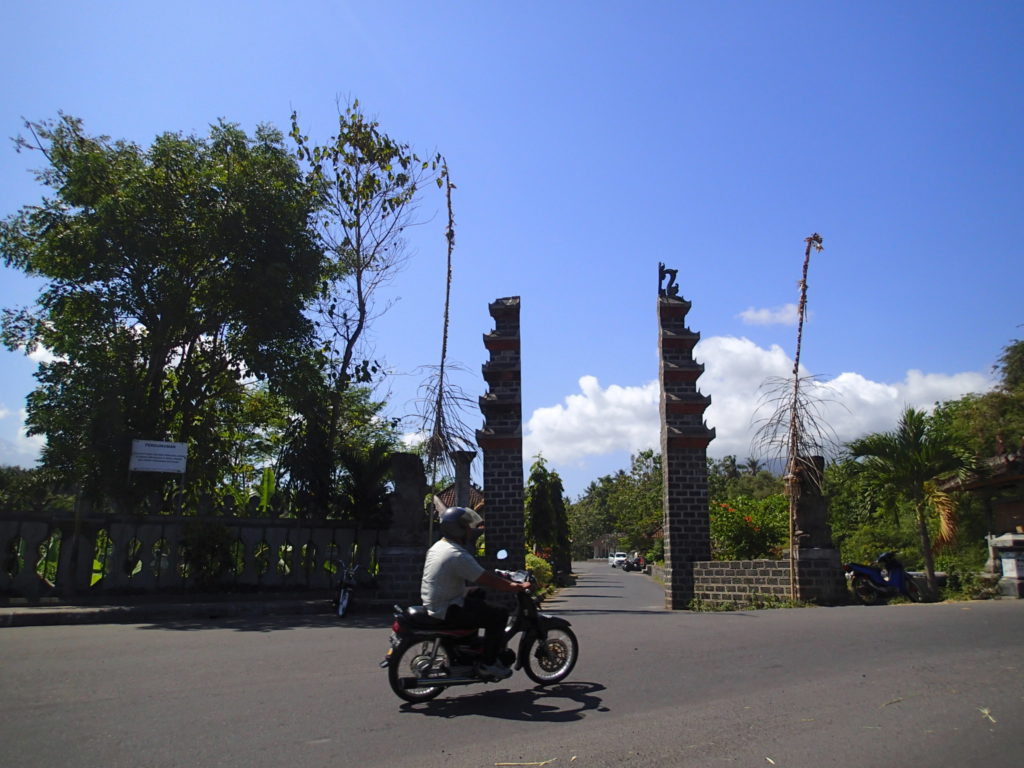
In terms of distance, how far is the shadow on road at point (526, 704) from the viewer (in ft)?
18.9

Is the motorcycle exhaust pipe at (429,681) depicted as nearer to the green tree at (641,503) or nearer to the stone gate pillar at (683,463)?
the stone gate pillar at (683,463)

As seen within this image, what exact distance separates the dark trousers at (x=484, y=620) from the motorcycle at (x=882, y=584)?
9.95 metres

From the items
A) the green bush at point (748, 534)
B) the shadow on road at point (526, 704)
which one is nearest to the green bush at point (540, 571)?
the green bush at point (748, 534)

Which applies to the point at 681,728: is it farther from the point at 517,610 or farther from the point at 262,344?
the point at 262,344

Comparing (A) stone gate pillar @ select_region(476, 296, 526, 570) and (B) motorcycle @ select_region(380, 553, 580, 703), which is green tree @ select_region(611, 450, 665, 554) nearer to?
(A) stone gate pillar @ select_region(476, 296, 526, 570)

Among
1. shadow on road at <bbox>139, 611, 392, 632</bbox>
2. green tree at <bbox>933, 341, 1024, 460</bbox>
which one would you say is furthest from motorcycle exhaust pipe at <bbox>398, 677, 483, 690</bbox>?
green tree at <bbox>933, 341, 1024, 460</bbox>

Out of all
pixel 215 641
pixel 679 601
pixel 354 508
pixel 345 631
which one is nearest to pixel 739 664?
pixel 345 631

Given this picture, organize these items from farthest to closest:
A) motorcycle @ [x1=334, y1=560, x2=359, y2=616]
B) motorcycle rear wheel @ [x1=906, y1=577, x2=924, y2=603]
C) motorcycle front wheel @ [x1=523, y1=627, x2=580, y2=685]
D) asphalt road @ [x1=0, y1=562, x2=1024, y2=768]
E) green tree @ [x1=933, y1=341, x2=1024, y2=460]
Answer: green tree @ [x1=933, y1=341, x2=1024, y2=460]
motorcycle rear wheel @ [x1=906, y1=577, x2=924, y2=603]
motorcycle @ [x1=334, y1=560, x2=359, y2=616]
motorcycle front wheel @ [x1=523, y1=627, x2=580, y2=685]
asphalt road @ [x1=0, y1=562, x2=1024, y2=768]

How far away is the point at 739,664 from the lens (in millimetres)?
7418

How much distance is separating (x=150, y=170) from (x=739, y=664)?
Result: 13.4 m

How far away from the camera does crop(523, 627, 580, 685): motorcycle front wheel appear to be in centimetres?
662

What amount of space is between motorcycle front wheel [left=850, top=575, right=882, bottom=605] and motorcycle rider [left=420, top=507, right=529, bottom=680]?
9961 mm

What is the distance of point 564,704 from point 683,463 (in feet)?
33.1

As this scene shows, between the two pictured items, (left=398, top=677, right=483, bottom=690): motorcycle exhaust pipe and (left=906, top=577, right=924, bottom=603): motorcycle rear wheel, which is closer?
(left=398, top=677, right=483, bottom=690): motorcycle exhaust pipe
